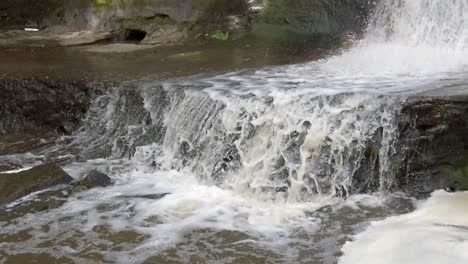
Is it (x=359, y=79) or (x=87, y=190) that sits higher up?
(x=359, y=79)

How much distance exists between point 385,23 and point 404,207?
20.0 feet

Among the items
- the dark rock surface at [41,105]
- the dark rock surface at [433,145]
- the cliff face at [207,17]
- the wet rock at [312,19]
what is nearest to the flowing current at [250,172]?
the dark rock surface at [433,145]

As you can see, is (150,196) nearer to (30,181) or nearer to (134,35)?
(30,181)

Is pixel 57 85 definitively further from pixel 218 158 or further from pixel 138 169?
pixel 218 158

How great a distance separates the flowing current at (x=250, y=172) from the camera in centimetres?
444

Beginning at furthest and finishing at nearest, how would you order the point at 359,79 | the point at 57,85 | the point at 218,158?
the point at 57,85, the point at 359,79, the point at 218,158

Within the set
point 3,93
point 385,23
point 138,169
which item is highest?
point 385,23

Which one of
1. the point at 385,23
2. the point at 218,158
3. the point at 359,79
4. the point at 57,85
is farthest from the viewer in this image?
the point at 385,23

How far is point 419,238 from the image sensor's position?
166 inches

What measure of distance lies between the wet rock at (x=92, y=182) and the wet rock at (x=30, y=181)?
0.22 metres

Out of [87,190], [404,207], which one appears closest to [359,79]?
[404,207]

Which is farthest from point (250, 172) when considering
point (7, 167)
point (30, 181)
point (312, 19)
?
point (312, 19)

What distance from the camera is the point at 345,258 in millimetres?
4145

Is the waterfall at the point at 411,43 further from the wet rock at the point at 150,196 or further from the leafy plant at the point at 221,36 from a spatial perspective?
the wet rock at the point at 150,196
